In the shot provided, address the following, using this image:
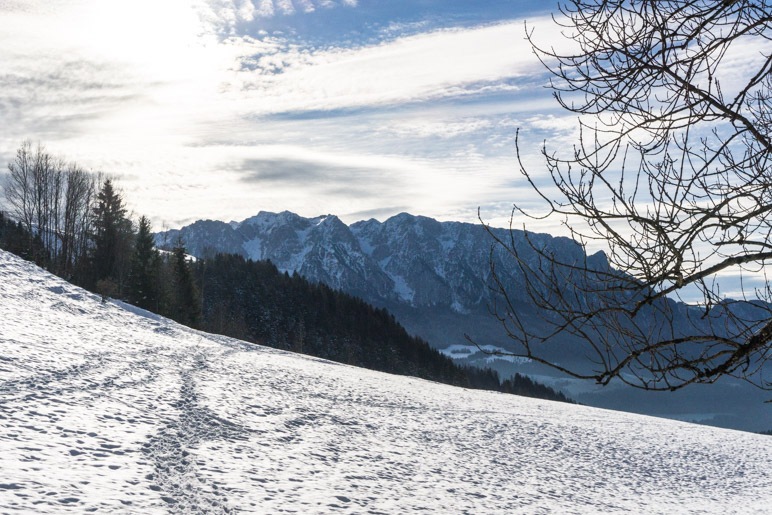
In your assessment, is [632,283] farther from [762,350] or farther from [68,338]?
[68,338]

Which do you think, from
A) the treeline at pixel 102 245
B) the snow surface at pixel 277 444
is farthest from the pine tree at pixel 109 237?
the snow surface at pixel 277 444

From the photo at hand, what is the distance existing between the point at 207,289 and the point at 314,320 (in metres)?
20.2

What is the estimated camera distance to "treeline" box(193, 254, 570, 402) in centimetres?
9925

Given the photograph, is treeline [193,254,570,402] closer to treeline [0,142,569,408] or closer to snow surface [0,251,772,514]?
treeline [0,142,569,408]

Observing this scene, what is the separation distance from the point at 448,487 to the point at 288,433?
166 inches

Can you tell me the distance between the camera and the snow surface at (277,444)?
875 cm

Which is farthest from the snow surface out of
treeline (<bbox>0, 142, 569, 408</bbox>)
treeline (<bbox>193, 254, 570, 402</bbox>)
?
treeline (<bbox>193, 254, 570, 402</bbox>)

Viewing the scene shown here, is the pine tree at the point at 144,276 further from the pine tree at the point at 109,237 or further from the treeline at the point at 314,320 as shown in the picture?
the treeline at the point at 314,320

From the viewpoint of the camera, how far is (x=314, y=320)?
356ft

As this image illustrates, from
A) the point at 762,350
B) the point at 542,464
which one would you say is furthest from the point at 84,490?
the point at 542,464

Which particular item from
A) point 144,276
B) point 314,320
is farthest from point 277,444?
point 314,320

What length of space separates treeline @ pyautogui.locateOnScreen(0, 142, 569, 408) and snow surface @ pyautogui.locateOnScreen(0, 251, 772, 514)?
2590cm

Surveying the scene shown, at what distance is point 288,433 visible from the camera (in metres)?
14.2

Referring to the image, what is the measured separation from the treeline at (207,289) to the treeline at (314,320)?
0.19m
